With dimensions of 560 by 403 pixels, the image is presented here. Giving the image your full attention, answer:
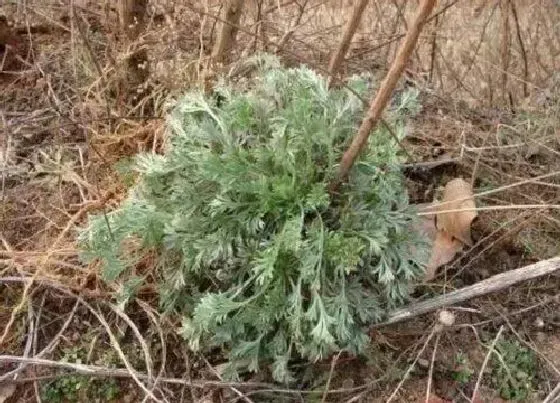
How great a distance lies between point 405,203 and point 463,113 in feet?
3.82

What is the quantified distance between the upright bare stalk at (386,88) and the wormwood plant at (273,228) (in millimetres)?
85

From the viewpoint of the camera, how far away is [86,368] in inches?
97.0

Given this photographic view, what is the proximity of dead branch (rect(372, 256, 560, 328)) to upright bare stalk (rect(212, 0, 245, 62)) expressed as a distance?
121cm

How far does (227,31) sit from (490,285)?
133cm

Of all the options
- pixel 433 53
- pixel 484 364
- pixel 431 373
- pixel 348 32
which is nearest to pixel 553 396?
pixel 484 364

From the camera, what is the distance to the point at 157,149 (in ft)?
10.1

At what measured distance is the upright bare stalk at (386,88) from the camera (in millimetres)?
1868

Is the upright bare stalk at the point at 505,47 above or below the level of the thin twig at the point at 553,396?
above

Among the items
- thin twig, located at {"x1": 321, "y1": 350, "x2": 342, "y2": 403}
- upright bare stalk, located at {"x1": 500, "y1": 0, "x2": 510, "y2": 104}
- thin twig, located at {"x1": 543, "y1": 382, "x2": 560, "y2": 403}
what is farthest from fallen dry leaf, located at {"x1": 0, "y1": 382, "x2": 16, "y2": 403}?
upright bare stalk, located at {"x1": 500, "y1": 0, "x2": 510, "y2": 104}

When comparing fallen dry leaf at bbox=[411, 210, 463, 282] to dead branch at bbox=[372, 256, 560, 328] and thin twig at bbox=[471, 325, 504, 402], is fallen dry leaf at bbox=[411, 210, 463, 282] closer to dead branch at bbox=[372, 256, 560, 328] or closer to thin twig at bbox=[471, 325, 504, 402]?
dead branch at bbox=[372, 256, 560, 328]

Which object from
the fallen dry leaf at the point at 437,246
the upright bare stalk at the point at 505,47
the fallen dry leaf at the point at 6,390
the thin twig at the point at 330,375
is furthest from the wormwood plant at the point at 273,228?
the upright bare stalk at the point at 505,47

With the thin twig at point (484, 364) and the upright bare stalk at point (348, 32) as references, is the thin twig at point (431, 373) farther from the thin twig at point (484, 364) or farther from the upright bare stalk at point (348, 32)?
the upright bare stalk at point (348, 32)

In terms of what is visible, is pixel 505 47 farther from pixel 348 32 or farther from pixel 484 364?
pixel 484 364

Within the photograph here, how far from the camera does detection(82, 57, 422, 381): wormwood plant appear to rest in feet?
7.43
